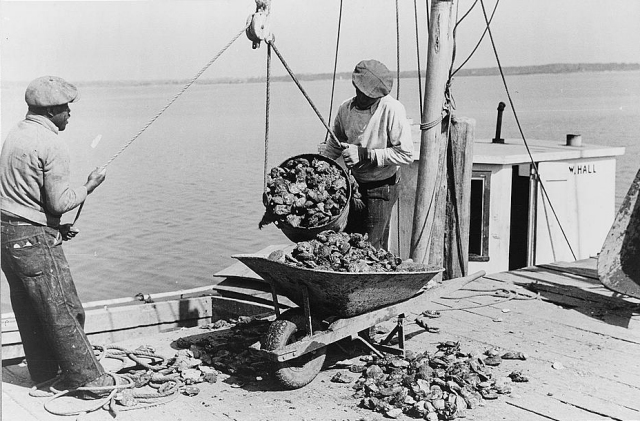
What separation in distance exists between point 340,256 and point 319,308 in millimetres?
374

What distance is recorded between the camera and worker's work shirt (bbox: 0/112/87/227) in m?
4.44

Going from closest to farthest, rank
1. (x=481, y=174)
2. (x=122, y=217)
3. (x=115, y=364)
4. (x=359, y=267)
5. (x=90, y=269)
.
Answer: (x=359, y=267), (x=115, y=364), (x=481, y=174), (x=90, y=269), (x=122, y=217)

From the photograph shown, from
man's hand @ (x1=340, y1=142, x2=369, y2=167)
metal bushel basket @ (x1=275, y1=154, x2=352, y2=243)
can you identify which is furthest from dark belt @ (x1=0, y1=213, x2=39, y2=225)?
man's hand @ (x1=340, y1=142, x2=369, y2=167)

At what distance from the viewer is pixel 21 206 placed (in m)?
4.51

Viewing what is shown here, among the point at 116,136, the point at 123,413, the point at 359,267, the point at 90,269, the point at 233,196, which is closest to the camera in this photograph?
the point at 123,413

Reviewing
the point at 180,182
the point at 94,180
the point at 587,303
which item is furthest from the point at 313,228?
the point at 180,182

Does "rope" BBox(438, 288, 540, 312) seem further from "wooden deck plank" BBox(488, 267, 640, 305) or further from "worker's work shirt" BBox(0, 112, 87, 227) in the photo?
"worker's work shirt" BBox(0, 112, 87, 227)

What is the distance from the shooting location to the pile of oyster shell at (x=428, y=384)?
4391mm

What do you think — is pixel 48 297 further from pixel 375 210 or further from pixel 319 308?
pixel 375 210

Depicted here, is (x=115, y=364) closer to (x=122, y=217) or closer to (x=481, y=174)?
(x=481, y=174)

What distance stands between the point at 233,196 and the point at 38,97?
16986 mm

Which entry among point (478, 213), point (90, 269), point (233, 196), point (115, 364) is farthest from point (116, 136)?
point (115, 364)

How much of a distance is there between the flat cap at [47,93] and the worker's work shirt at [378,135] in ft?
8.05

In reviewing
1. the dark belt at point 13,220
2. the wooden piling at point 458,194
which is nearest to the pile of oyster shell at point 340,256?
the dark belt at point 13,220
